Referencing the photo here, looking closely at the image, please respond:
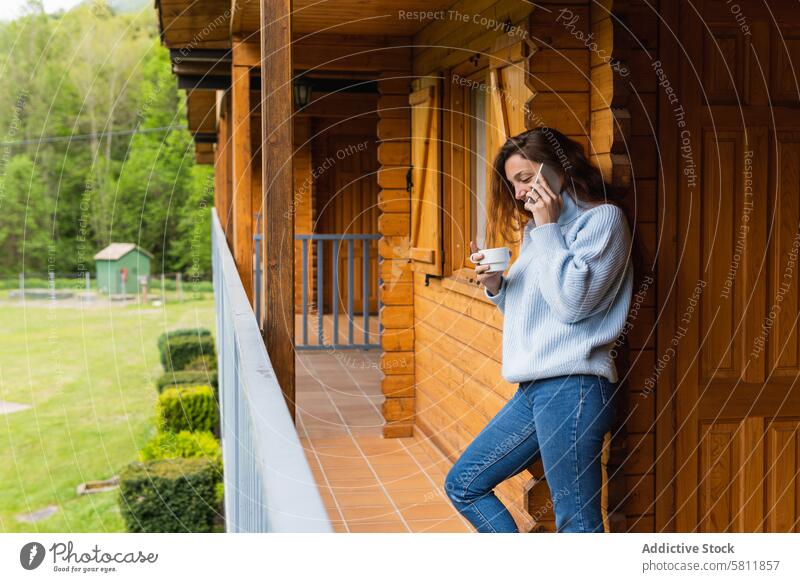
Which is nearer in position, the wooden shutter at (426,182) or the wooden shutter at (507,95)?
the wooden shutter at (507,95)

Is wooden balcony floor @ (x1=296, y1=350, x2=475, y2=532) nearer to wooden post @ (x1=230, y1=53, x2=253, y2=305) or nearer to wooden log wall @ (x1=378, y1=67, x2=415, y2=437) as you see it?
wooden log wall @ (x1=378, y1=67, x2=415, y2=437)

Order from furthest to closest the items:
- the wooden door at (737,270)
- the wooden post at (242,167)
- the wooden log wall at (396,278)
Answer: the wooden log wall at (396,278), the wooden post at (242,167), the wooden door at (737,270)

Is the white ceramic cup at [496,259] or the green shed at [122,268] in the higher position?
the white ceramic cup at [496,259]

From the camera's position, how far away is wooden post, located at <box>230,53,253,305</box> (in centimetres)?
633

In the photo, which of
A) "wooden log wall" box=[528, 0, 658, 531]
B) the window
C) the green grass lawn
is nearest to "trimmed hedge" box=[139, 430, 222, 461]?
the green grass lawn

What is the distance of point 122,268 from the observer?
30.1 metres

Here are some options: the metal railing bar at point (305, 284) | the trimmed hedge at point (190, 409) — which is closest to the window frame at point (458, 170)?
the metal railing bar at point (305, 284)

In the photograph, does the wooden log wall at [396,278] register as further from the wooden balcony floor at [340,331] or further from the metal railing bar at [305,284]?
the metal railing bar at [305,284]

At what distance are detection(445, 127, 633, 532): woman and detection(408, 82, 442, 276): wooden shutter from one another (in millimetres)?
2570

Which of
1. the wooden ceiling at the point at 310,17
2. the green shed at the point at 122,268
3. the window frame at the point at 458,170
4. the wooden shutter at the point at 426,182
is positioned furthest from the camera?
the green shed at the point at 122,268

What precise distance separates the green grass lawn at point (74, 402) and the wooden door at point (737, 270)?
31.1 ft

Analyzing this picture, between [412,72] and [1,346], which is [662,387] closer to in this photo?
[412,72]

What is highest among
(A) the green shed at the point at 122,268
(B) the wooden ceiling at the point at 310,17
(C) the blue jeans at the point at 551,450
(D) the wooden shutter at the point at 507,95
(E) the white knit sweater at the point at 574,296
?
(B) the wooden ceiling at the point at 310,17

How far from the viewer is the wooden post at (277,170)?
3564 mm
